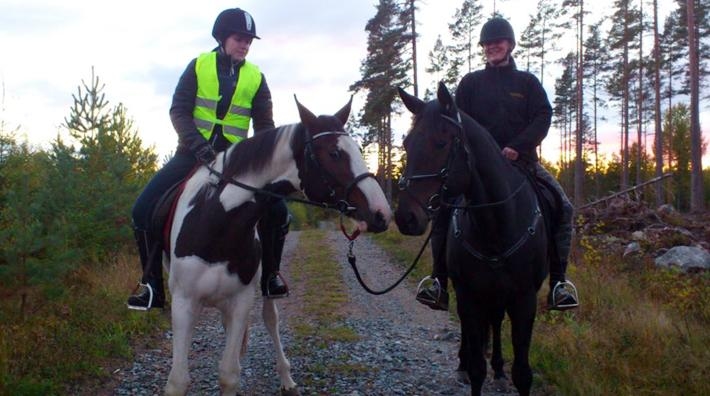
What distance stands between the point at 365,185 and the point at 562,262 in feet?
8.14

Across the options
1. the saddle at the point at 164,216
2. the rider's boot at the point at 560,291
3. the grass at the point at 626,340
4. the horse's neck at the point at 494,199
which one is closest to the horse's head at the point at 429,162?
the horse's neck at the point at 494,199

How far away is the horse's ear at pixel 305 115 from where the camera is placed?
3969 mm

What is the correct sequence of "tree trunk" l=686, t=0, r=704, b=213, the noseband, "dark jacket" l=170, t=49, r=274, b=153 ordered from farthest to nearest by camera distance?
"tree trunk" l=686, t=0, r=704, b=213 < "dark jacket" l=170, t=49, r=274, b=153 < the noseband

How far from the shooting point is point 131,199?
40.6ft

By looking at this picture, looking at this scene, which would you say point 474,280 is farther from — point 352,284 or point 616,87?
point 616,87

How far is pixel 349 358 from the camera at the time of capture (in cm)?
692

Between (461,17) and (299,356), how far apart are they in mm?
33980

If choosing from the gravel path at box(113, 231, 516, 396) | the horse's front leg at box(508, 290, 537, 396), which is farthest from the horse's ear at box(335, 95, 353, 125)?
the gravel path at box(113, 231, 516, 396)

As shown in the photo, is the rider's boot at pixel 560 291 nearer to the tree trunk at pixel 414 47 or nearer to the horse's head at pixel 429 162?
the horse's head at pixel 429 162

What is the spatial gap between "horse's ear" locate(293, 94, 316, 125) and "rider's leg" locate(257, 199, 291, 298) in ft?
3.88

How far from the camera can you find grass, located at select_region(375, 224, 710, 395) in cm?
496

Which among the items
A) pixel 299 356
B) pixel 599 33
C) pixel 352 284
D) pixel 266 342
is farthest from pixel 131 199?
pixel 599 33

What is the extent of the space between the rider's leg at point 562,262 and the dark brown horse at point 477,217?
36cm

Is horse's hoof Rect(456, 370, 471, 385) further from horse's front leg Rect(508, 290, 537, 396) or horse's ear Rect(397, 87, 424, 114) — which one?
horse's ear Rect(397, 87, 424, 114)
